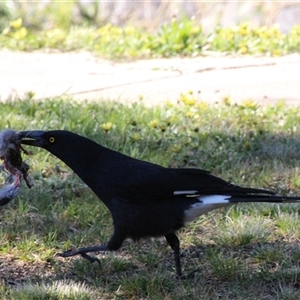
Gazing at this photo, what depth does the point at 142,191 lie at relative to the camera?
4.38 metres

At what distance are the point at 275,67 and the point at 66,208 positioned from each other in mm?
3734

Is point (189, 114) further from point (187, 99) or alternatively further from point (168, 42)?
point (168, 42)

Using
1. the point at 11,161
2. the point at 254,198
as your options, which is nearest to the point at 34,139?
the point at 11,161

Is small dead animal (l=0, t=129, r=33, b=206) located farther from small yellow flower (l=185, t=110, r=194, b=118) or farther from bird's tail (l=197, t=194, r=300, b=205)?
small yellow flower (l=185, t=110, r=194, b=118)

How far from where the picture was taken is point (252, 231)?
491 centimetres

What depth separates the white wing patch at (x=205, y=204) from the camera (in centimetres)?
430

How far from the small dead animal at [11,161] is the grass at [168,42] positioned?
426 cm

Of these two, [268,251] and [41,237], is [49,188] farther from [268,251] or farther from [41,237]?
[268,251]

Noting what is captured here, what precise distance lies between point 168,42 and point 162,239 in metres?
4.32

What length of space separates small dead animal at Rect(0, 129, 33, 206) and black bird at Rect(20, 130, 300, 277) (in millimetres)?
68

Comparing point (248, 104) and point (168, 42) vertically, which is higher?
point (168, 42)

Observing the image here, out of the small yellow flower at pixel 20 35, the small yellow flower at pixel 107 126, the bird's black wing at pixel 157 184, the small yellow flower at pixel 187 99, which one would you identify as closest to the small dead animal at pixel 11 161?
the bird's black wing at pixel 157 184

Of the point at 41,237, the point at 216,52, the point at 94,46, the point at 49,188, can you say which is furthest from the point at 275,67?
the point at 41,237

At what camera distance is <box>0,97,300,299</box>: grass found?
14.1 feet
